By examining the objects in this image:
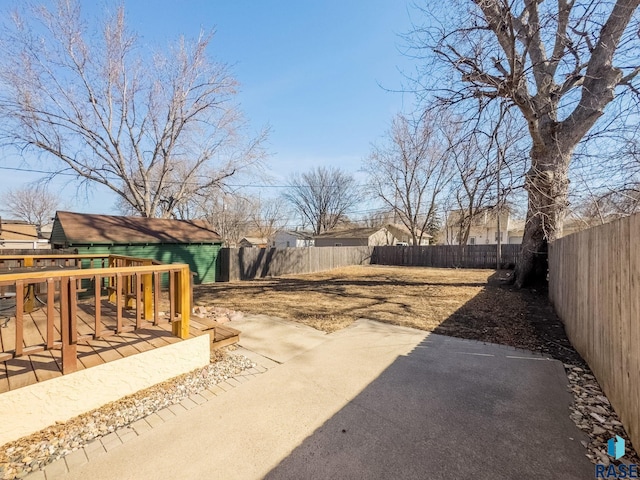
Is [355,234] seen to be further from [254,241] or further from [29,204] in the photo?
[29,204]

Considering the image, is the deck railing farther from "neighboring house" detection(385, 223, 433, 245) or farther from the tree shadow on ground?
"neighboring house" detection(385, 223, 433, 245)

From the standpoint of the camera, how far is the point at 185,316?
3262mm

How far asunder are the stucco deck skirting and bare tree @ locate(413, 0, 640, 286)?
5.85m

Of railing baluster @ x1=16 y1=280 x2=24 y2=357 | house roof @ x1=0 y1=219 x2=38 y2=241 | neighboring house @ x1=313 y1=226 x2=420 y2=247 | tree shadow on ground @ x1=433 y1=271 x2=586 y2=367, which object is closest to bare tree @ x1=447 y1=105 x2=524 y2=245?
tree shadow on ground @ x1=433 y1=271 x2=586 y2=367

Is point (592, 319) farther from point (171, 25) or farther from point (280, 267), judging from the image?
point (171, 25)

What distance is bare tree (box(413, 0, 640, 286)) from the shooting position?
15.0 feet

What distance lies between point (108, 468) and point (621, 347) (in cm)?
383

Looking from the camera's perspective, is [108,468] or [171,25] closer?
[108,468]

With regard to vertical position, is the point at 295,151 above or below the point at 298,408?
above

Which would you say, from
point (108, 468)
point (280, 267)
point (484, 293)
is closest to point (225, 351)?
point (108, 468)

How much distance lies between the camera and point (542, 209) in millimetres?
7125

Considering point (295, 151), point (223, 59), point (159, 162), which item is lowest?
point (159, 162)

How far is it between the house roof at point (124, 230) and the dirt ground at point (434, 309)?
10.8 feet

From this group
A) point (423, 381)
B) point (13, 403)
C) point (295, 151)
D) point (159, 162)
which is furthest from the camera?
point (295, 151)
